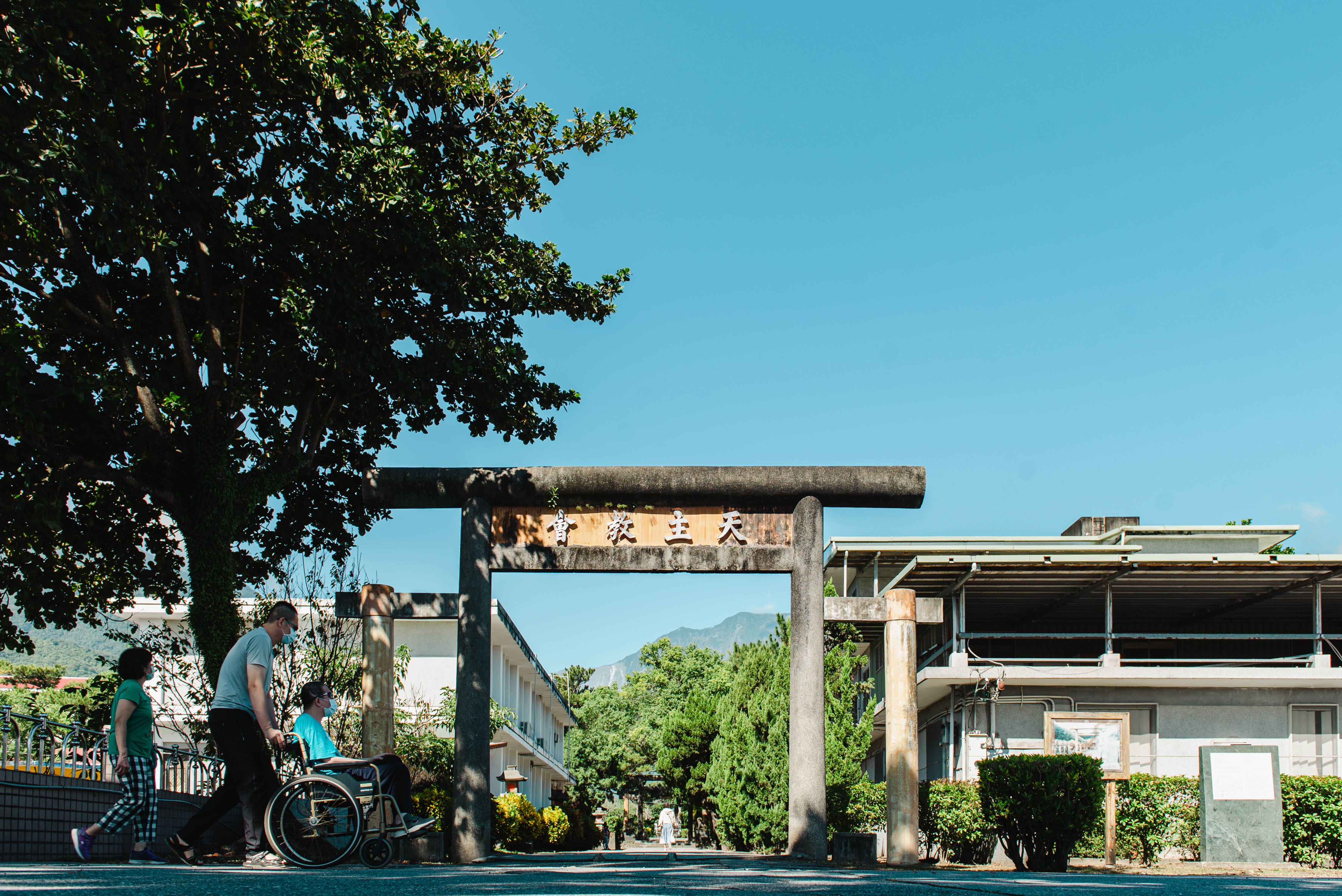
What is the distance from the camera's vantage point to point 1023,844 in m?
15.5

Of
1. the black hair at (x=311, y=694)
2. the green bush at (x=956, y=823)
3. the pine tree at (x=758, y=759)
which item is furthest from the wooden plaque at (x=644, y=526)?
the pine tree at (x=758, y=759)

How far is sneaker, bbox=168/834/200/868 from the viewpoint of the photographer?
7926 millimetres

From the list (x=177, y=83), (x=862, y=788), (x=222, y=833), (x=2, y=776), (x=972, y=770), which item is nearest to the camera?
(x=222, y=833)

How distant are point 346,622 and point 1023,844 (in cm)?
1266

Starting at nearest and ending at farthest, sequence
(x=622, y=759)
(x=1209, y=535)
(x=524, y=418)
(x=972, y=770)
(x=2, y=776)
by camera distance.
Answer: (x=2, y=776) → (x=524, y=418) → (x=972, y=770) → (x=1209, y=535) → (x=622, y=759)

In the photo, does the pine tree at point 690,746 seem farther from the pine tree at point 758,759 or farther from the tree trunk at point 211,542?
the tree trunk at point 211,542

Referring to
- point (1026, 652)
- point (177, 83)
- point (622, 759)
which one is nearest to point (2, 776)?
point (177, 83)

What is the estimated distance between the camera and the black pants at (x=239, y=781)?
7965 mm

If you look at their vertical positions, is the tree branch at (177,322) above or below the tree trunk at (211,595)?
above

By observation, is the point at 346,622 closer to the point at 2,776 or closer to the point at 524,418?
the point at 524,418

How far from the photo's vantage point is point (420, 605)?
1388cm

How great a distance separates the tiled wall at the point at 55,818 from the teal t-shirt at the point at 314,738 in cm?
91

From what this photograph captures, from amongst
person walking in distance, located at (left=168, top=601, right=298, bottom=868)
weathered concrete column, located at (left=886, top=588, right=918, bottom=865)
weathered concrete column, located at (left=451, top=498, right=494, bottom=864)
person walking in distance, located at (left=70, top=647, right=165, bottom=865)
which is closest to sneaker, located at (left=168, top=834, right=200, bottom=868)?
person walking in distance, located at (left=168, top=601, right=298, bottom=868)

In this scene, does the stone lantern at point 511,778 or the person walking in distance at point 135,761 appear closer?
the person walking in distance at point 135,761
